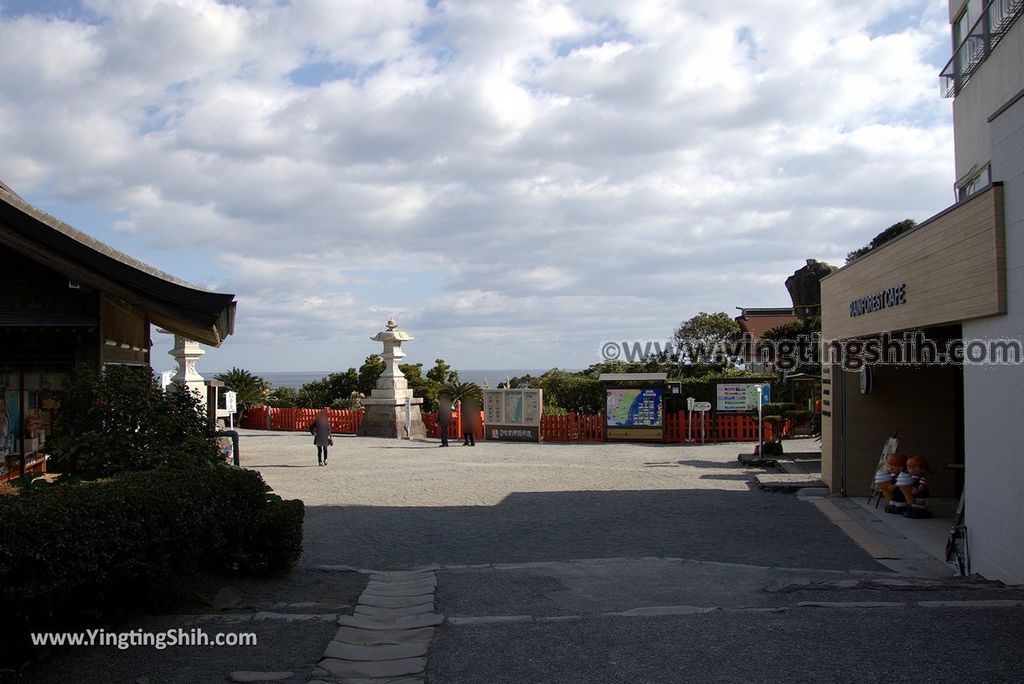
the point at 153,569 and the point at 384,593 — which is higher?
the point at 153,569

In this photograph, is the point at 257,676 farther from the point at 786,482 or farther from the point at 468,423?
the point at 468,423

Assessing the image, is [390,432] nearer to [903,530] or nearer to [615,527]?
[615,527]

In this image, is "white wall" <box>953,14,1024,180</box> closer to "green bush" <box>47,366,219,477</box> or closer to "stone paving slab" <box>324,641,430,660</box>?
"stone paving slab" <box>324,641,430,660</box>

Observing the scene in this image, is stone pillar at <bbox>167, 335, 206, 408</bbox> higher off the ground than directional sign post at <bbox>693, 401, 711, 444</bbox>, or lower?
higher

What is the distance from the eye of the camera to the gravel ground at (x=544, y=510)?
35.0 feet

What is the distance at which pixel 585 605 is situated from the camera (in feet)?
24.1

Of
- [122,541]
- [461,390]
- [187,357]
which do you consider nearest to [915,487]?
[122,541]

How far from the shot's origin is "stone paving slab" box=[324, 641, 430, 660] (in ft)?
18.7

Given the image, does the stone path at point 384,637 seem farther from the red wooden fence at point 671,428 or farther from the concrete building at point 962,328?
the red wooden fence at point 671,428

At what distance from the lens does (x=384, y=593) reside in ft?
25.9

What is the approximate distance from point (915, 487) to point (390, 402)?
813 inches

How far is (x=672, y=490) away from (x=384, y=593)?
9627 millimetres

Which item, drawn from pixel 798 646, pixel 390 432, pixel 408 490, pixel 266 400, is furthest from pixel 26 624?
pixel 266 400

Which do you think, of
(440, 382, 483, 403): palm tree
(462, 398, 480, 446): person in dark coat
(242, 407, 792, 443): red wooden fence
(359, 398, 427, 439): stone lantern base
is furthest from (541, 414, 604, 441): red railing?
(440, 382, 483, 403): palm tree
